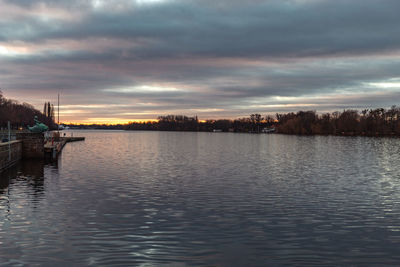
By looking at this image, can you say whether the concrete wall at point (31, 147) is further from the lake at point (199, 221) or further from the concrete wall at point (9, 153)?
the lake at point (199, 221)

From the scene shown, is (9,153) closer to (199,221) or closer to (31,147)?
(31,147)

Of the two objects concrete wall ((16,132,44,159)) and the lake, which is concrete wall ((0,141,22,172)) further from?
the lake

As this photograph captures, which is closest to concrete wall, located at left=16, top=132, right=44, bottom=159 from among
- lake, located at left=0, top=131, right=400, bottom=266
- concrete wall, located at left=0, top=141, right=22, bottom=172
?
concrete wall, located at left=0, top=141, right=22, bottom=172

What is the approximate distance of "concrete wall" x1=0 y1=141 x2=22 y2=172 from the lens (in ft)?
106

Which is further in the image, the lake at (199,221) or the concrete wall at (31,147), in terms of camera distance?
the concrete wall at (31,147)

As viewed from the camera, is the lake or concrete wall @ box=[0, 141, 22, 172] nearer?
the lake

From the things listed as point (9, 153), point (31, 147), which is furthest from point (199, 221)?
point (31, 147)

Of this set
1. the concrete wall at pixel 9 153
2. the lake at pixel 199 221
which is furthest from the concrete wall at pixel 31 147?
the lake at pixel 199 221

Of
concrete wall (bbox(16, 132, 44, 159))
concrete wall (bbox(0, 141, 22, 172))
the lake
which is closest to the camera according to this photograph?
the lake

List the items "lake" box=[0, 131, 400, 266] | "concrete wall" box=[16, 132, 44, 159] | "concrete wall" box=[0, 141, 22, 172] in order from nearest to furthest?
1. "lake" box=[0, 131, 400, 266]
2. "concrete wall" box=[0, 141, 22, 172]
3. "concrete wall" box=[16, 132, 44, 159]

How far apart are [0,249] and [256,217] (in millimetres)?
10283

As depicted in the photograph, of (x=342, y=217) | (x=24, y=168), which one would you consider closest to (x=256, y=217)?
(x=342, y=217)

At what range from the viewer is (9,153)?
34.8m

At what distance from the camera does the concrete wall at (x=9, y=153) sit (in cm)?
3231
